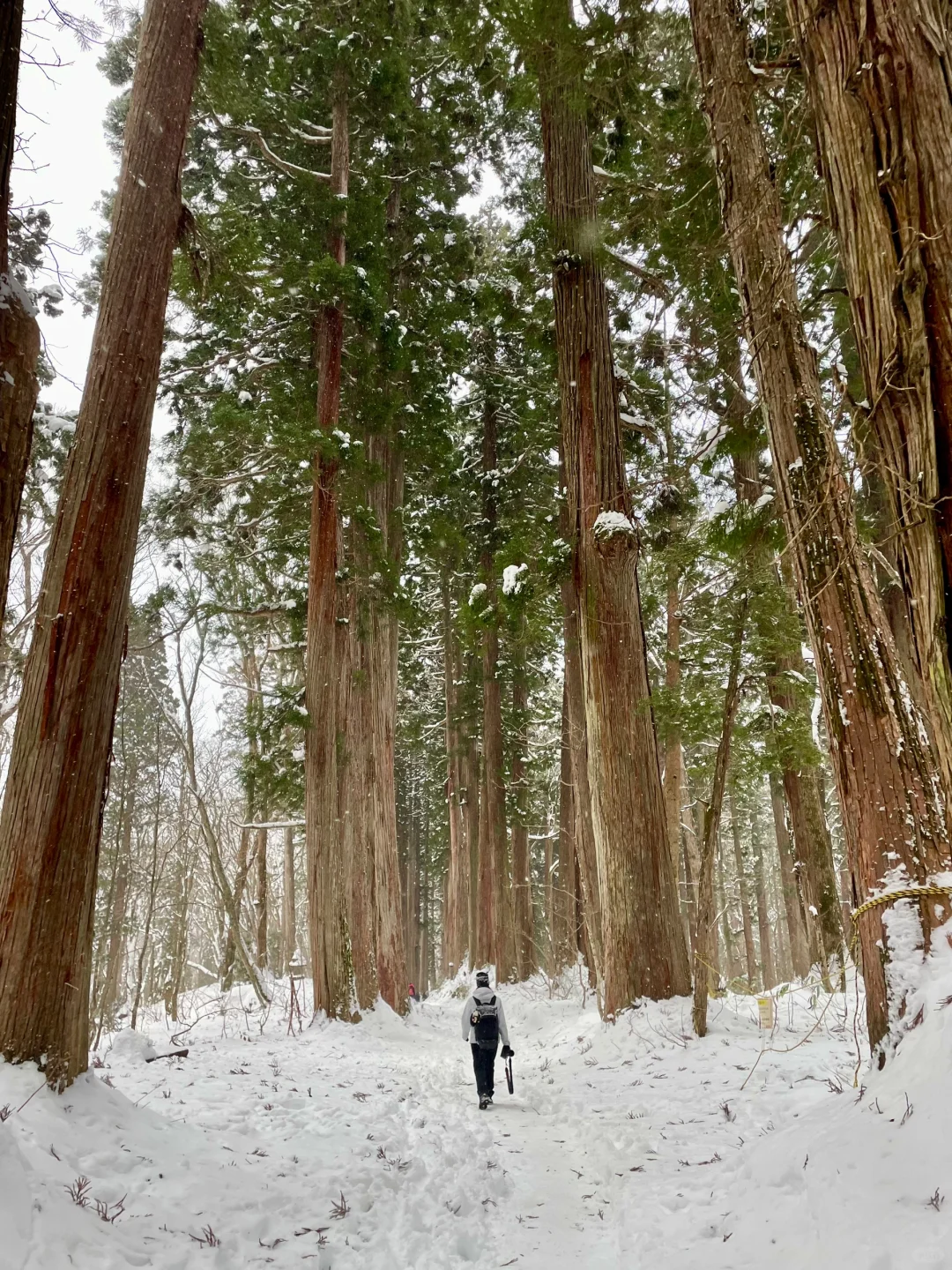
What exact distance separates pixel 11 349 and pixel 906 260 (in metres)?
3.18

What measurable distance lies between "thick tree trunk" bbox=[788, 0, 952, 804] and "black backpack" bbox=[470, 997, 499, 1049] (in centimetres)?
650

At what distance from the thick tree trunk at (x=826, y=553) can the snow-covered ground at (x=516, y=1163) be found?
22.1 inches

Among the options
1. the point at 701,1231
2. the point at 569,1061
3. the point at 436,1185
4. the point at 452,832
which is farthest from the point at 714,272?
the point at 452,832

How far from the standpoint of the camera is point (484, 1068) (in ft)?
24.3

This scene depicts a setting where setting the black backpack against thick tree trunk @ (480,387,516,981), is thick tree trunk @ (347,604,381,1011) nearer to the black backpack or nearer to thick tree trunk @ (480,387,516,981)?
the black backpack

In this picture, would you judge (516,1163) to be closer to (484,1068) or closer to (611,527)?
(484,1068)

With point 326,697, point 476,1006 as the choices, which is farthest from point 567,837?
point 476,1006

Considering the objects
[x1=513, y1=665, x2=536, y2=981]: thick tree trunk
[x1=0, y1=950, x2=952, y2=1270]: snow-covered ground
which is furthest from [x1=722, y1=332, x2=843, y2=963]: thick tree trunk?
[x1=513, y1=665, x2=536, y2=981]: thick tree trunk

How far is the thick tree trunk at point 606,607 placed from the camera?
7586 millimetres

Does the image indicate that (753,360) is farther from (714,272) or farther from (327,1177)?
(327,1177)

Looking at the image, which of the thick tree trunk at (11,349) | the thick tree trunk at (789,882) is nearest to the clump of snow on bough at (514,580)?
the thick tree trunk at (11,349)

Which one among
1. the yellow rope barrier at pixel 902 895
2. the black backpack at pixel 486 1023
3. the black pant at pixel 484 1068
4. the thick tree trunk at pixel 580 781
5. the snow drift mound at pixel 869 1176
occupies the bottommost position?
the black pant at pixel 484 1068

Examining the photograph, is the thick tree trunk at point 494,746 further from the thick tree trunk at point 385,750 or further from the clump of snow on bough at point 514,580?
the clump of snow on bough at point 514,580

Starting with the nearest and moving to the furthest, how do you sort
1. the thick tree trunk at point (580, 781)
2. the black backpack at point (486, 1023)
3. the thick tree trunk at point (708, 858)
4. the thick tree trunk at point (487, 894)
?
the thick tree trunk at point (708, 858) → the black backpack at point (486, 1023) → the thick tree trunk at point (580, 781) → the thick tree trunk at point (487, 894)
